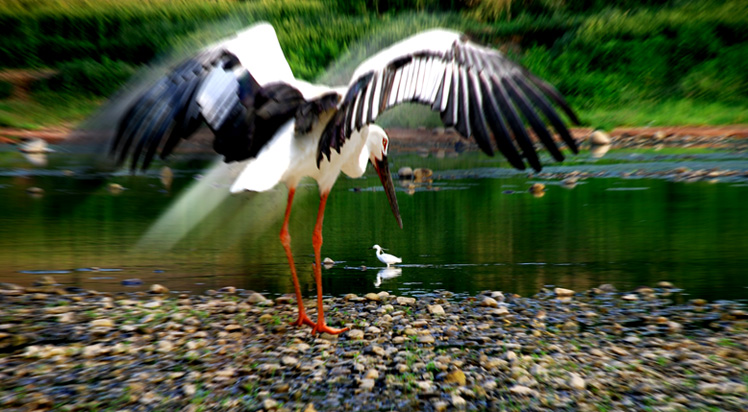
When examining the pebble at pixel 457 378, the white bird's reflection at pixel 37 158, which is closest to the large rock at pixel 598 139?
the white bird's reflection at pixel 37 158

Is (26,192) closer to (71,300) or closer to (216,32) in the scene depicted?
(71,300)

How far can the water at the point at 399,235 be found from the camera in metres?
6.00

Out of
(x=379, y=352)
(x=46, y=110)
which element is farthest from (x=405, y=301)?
(x=46, y=110)

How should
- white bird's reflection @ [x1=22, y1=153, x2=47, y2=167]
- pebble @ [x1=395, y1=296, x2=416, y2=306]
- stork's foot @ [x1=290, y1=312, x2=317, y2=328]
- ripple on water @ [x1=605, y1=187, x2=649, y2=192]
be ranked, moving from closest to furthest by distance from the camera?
1. stork's foot @ [x1=290, y1=312, x2=317, y2=328]
2. pebble @ [x1=395, y1=296, x2=416, y2=306]
3. ripple on water @ [x1=605, y1=187, x2=649, y2=192]
4. white bird's reflection @ [x1=22, y1=153, x2=47, y2=167]

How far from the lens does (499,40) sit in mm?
22141

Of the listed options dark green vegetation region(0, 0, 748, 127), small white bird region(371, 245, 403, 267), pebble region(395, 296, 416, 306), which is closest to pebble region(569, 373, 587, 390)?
pebble region(395, 296, 416, 306)

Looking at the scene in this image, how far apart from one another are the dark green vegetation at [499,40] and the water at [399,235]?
814 cm

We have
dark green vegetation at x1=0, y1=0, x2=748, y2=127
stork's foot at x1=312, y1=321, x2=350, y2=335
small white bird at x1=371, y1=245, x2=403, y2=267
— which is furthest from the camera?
dark green vegetation at x1=0, y1=0, x2=748, y2=127

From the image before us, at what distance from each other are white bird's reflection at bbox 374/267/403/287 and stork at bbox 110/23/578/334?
2.49 ft

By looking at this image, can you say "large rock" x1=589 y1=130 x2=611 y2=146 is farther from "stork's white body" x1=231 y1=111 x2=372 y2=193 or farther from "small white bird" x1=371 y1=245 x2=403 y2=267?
"stork's white body" x1=231 y1=111 x2=372 y2=193

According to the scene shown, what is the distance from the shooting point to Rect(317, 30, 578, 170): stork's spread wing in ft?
12.3

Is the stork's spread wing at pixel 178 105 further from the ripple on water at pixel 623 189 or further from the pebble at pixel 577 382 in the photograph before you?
the ripple on water at pixel 623 189

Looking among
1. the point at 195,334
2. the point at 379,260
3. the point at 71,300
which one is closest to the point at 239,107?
the point at 195,334

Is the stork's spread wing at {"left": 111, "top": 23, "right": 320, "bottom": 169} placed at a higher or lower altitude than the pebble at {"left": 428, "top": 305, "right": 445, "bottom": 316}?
higher
